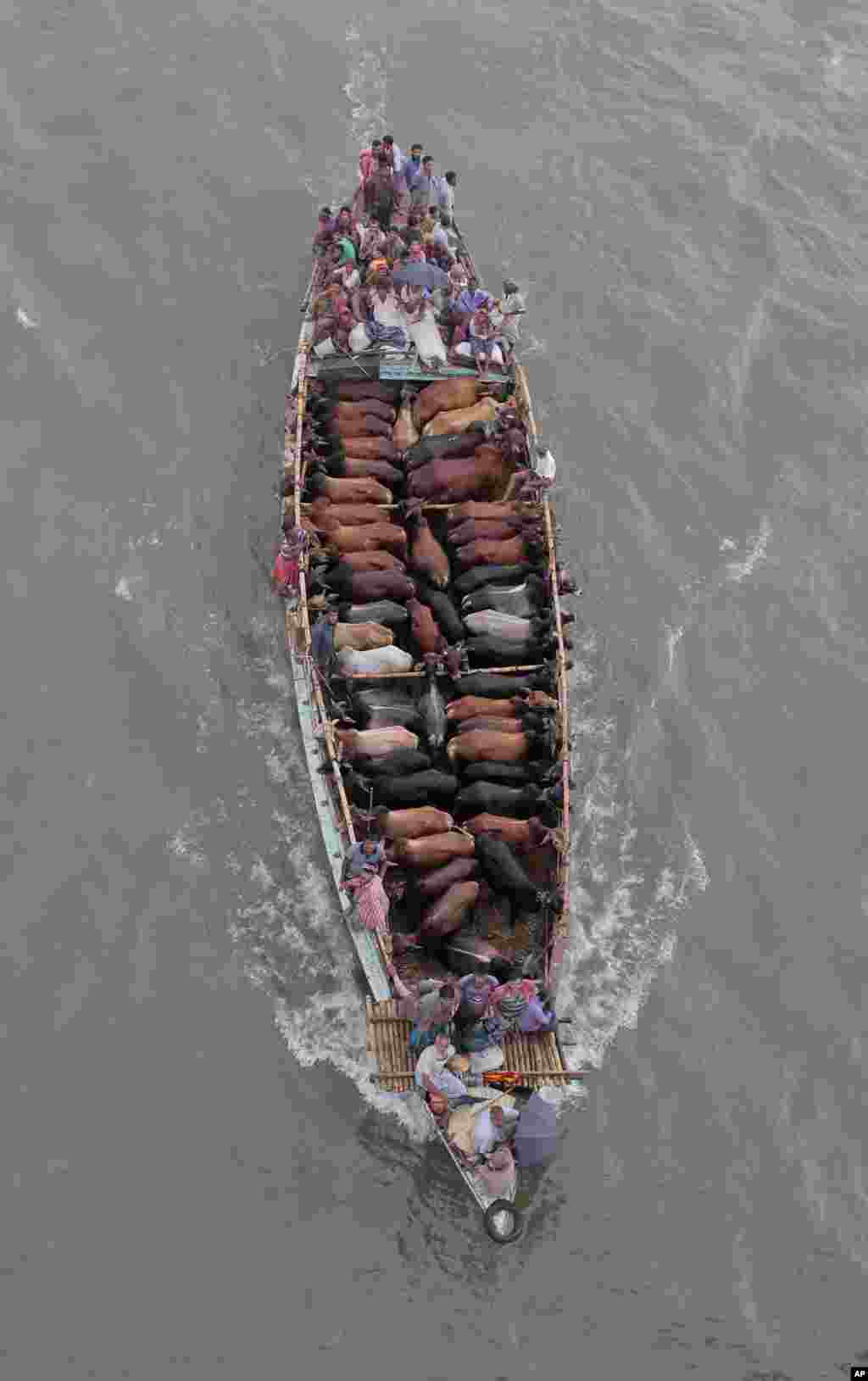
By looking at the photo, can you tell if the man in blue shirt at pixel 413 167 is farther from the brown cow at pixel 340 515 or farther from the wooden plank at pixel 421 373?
the brown cow at pixel 340 515

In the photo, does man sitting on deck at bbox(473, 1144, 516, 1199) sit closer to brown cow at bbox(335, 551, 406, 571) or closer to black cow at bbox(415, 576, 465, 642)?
black cow at bbox(415, 576, 465, 642)

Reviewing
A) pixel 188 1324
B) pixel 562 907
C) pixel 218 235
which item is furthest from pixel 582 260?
pixel 188 1324

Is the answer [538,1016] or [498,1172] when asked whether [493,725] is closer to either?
[538,1016]

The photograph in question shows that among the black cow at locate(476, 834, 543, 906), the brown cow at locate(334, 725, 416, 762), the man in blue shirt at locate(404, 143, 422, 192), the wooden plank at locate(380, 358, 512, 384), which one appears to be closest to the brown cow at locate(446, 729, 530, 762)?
the brown cow at locate(334, 725, 416, 762)

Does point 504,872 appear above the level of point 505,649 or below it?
below

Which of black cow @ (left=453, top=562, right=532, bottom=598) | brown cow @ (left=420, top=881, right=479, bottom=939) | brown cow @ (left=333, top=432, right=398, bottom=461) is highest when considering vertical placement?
brown cow @ (left=333, top=432, right=398, bottom=461)

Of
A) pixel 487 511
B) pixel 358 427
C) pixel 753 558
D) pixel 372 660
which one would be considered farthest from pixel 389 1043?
pixel 753 558
